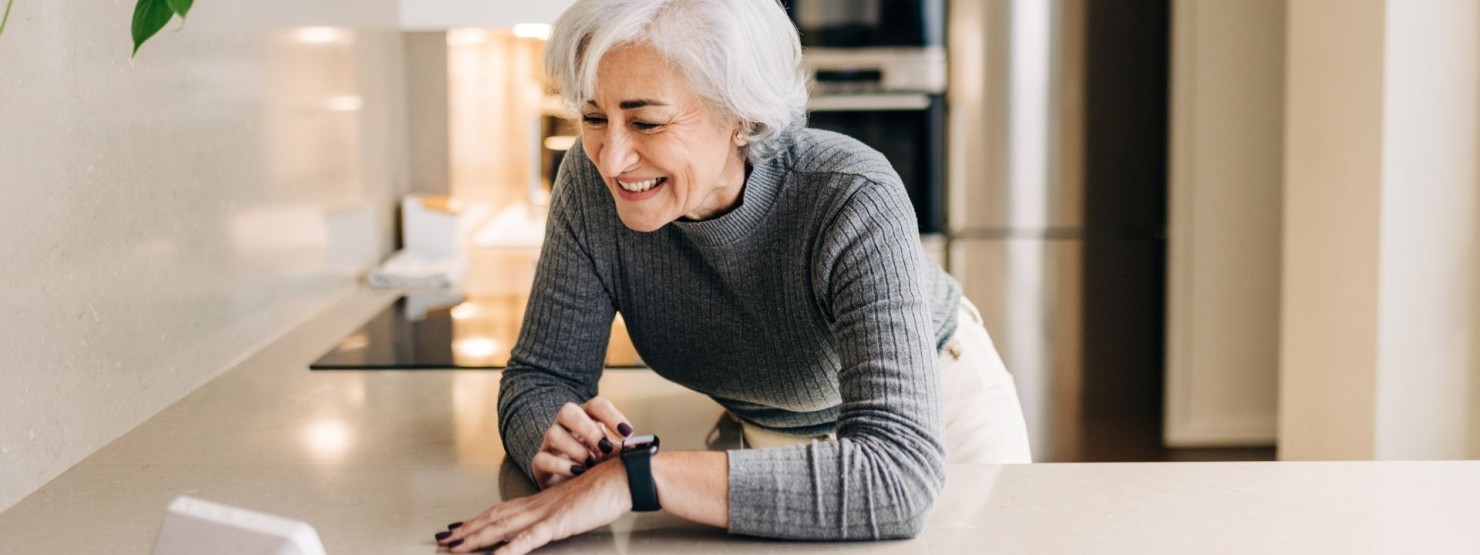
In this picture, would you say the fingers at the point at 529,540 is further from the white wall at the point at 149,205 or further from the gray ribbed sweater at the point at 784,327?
the white wall at the point at 149,205

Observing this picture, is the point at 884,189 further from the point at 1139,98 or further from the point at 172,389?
the point at 1139,98

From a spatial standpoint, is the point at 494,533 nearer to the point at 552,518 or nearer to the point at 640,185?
the point at 552,518

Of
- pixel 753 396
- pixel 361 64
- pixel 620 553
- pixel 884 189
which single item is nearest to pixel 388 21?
pixel 361 64

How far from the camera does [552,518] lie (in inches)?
44.3

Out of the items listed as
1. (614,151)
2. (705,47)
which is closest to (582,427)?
(614,151)

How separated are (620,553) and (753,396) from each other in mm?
438

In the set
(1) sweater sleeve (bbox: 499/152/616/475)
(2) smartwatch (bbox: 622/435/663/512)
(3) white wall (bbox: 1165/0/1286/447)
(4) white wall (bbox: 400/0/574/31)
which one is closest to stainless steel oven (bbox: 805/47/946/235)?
(3) white wall (bbox: 1165/0/1286/447)

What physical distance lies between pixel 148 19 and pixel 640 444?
0.54 metres

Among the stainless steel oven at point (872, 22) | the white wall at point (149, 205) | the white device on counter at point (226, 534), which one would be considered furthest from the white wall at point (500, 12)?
the white device on counter at point (226, 534)

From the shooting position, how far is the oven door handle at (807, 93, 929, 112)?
3143 millimetres

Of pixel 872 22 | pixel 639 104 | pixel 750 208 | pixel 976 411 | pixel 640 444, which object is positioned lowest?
pixel 976 411

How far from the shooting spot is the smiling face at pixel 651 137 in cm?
126

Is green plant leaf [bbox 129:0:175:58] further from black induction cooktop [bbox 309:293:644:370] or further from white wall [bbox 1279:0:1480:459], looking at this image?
white wall [bbox 1279:0:1480:459]

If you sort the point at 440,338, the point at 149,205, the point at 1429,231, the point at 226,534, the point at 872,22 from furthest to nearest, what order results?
1. the point at 872,22
2. the point at 1429,231
3. the point at 440,338
4. the point at 149,205
5. the point at 226,534
